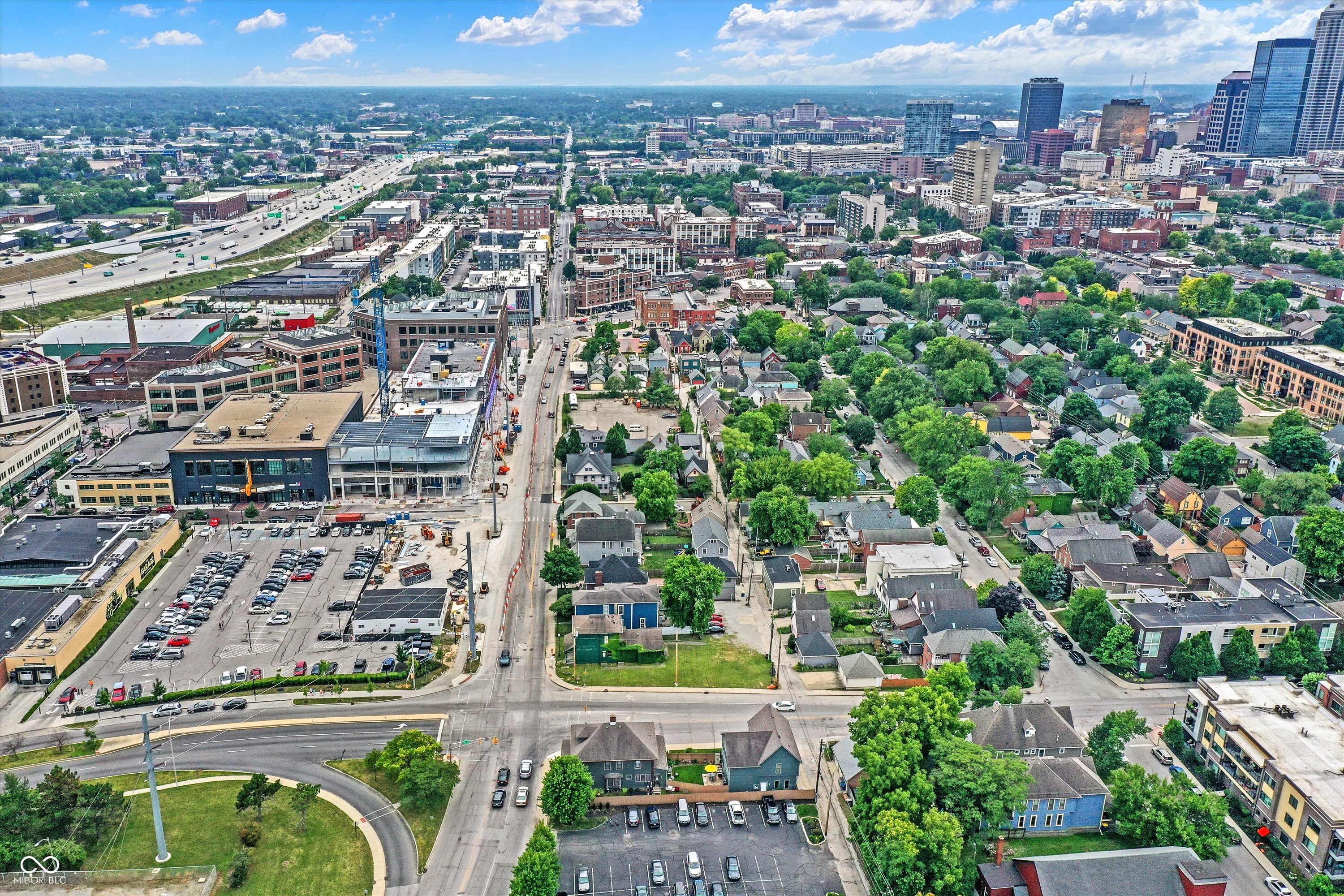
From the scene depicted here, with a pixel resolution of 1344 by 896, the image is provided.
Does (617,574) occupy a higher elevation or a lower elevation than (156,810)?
lower

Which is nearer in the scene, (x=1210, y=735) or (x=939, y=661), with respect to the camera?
(x=1210, y=735)

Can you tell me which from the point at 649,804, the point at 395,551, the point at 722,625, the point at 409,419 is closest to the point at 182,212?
the point at 409,419

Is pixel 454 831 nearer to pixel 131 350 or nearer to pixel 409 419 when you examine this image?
pixel 409 419

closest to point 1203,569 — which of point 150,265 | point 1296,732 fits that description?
point 1296,732

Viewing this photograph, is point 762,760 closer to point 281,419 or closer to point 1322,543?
point 1322,543

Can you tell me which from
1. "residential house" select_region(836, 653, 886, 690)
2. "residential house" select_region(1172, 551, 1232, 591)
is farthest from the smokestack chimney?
"residential house" select_region(1172, 551, 1232, 591)

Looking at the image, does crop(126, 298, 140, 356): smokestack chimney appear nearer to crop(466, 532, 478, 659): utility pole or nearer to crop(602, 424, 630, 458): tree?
crop(602, 424, 630, 458): tree
